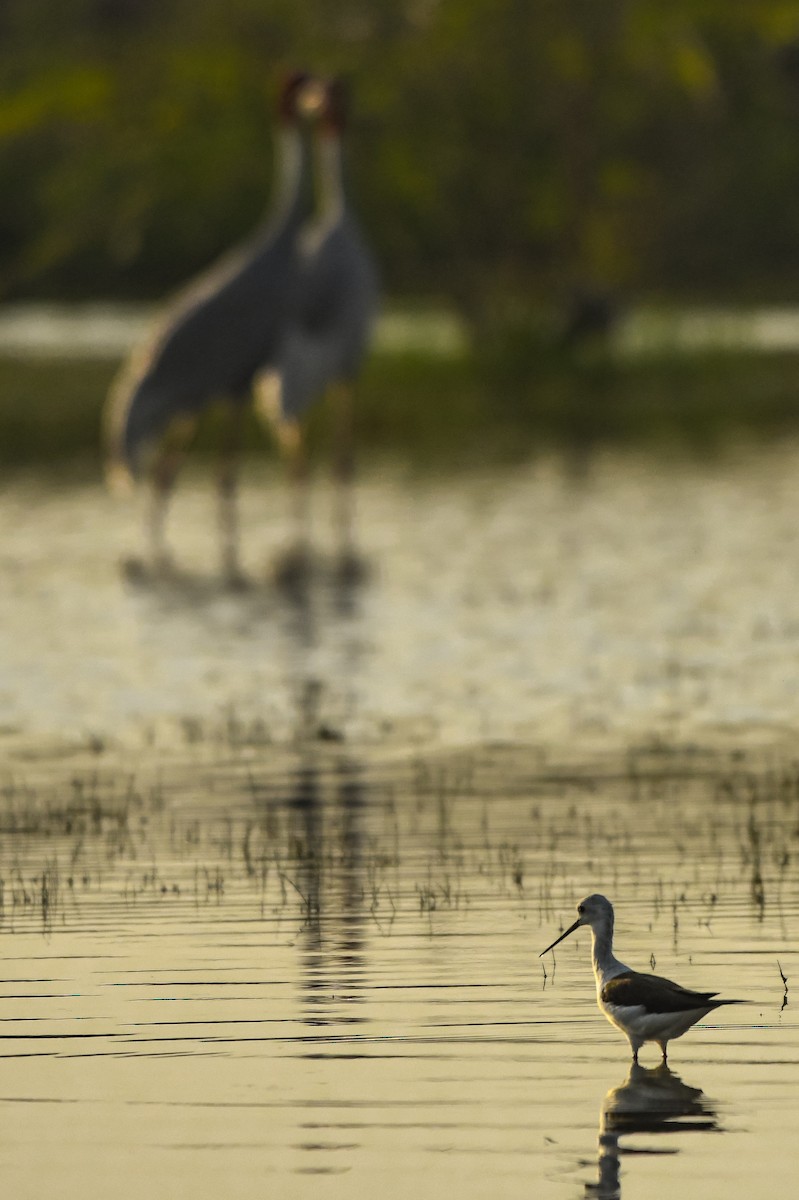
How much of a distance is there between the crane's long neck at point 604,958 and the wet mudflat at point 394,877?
171mm

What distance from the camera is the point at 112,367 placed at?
49812 millimetres

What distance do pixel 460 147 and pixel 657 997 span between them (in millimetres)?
45329

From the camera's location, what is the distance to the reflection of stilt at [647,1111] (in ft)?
23.5

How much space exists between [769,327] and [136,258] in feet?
46.5

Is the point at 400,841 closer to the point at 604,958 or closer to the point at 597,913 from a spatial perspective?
the point at 597,913

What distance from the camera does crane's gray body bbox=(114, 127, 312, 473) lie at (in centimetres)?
2444

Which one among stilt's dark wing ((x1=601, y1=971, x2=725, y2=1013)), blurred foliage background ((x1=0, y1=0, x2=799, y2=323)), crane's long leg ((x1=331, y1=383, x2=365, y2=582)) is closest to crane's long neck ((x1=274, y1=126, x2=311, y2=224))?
crane's long leg ((x1=331, y1=383, x2=365, y2=582))

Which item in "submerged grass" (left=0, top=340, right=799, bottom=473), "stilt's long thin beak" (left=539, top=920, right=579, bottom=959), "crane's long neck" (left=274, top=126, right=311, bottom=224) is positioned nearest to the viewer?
"stilt's long thin beak" (left=539, top=920, right=579, bottom=959)

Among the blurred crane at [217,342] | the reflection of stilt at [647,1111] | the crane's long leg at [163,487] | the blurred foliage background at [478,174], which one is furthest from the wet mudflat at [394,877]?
the blurred foliage background at [478,174]

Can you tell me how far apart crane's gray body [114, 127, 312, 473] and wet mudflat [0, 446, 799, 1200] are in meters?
3.40

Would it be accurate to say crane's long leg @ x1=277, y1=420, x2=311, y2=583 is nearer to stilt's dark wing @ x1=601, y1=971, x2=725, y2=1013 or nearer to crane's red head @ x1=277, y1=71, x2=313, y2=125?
crane's red head @ x1=277, y1=71, x2=313, y2=125

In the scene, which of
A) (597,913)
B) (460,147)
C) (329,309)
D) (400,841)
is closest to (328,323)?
(329,309)

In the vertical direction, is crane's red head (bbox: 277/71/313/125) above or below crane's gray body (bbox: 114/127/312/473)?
above

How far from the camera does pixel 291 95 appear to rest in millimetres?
26109
